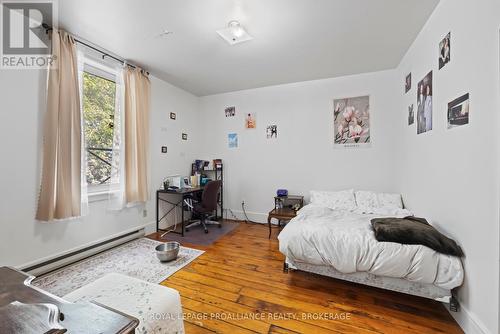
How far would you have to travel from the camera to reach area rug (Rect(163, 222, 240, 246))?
3193 mm

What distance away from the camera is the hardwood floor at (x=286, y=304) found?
157 centimetres

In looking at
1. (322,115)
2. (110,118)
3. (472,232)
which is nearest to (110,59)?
(110,118)

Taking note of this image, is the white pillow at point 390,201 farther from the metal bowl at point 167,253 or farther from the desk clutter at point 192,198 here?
the metal bowl at point 167,253

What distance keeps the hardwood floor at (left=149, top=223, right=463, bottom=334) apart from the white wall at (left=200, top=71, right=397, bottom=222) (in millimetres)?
1838

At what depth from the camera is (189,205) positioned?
3646mm

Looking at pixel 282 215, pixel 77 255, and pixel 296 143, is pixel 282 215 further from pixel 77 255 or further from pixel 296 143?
pixel 77 255

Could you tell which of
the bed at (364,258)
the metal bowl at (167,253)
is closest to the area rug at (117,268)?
the metal bowl at (167,253)

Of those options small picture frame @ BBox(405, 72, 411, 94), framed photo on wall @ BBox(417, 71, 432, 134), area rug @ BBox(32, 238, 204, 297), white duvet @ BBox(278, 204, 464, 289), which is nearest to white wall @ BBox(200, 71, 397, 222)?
small picture frame @ BBox(405, 72, 411, 94)

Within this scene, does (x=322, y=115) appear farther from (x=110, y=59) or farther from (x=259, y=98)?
(x=110, y=59)

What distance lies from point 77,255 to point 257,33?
3365 millimetres

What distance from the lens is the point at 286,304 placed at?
5.96 feet

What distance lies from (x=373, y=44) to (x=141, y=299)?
3479mm

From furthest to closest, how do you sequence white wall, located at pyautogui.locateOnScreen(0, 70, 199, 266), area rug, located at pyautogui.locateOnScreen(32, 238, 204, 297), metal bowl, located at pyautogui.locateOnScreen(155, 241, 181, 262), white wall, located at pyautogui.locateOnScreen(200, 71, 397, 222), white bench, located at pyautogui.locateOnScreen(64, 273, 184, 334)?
white wall, located at pyautogui.locateOnScreen(200, 71, 397, 222)
metal bowl, located at pyautogui.locateOnScreen(155, 241, 181, 262)
area rug, located at pyautogui.locateOnScreen(32, 238, 204, 297)
white wall, located at pyautogui.locateOnScreen(0, 70, 199, 266)
white bench, located at pyautogui.locateOnScreen(64, 273, 184, 334)

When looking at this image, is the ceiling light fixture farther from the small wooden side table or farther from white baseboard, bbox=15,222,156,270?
white baseboard, bbox=15,222,156,270
